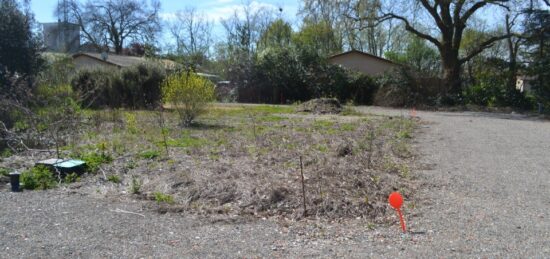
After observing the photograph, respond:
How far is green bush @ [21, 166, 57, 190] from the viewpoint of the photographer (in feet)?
22.8

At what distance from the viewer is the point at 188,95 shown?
14797 mm

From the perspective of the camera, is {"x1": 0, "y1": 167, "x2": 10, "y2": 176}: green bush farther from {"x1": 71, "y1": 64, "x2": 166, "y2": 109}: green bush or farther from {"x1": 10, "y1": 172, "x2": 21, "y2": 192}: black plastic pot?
{"x1": 71, "y1": 64, "x2": 166, "y2": 109}: green bush

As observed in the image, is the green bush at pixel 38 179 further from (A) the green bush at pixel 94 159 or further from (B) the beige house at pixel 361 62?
(B) the beige house at pixel 361 62

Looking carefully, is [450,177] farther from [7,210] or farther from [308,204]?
[7,210]

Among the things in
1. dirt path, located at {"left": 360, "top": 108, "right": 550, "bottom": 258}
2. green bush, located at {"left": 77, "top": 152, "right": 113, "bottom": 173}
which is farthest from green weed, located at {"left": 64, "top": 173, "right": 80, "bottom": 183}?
dirt path, located at {"left": 360, "top": 108, "right": 550, "bottom": 258}

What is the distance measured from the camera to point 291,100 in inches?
1277

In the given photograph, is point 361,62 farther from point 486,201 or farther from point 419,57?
point 486,201

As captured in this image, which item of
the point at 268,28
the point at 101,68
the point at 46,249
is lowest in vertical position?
the point at 46,249

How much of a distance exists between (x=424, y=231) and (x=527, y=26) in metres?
26.4

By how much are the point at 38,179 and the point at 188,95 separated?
7.93 m

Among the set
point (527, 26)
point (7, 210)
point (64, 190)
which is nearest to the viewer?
point (7, 210)

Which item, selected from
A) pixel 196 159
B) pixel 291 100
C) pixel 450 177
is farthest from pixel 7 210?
pixel 291 100

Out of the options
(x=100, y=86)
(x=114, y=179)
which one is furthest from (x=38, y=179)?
(x=100, y=86)

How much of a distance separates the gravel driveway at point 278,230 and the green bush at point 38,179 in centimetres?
32
